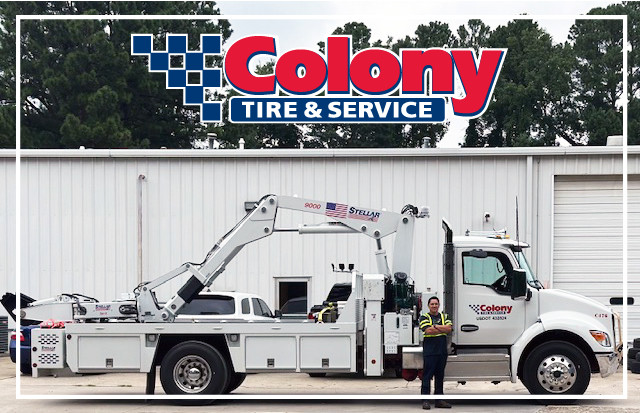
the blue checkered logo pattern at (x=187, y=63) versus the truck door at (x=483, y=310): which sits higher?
the blue checkered logo pattern at (x=187, y=63)

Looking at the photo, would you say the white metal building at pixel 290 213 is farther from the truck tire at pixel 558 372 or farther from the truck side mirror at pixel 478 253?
the truck tire at pixel 558 372

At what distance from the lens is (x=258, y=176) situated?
24.3 metres

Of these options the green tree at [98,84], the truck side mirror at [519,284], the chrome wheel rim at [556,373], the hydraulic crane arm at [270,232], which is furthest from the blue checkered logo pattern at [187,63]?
the chrome wheel rim at [556,373]

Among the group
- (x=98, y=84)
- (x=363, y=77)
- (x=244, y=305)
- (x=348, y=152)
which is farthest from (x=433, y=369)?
(x=98, y=84)

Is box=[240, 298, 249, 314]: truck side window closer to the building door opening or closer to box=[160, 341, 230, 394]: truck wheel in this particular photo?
box=[160, 341, 230, 394]: truck wheel

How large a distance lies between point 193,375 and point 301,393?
7.95 ft

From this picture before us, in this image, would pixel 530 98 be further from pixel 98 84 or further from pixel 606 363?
pixel 606 363

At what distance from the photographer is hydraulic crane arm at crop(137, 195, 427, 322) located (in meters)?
16.6

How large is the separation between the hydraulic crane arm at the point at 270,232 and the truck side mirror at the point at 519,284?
1.56m

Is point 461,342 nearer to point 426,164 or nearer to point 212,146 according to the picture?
point 426,164

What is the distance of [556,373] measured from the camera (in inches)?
634

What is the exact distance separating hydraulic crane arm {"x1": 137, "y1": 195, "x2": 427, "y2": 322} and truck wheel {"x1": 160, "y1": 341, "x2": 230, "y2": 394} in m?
0.68

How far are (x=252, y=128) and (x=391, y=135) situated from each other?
20.6 feet

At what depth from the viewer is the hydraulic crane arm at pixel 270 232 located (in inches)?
655
